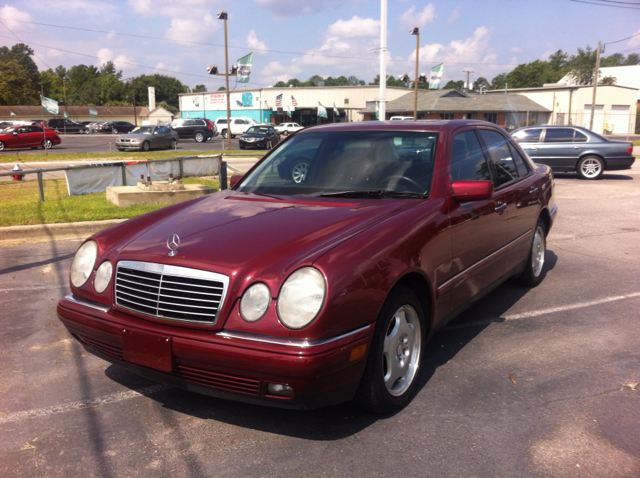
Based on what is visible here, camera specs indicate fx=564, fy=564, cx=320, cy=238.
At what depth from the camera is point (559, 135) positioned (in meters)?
16.8

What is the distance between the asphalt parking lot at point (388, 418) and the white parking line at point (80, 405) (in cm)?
1

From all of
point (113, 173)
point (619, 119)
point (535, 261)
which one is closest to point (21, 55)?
point (619, 119)

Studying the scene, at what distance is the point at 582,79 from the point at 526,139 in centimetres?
8422

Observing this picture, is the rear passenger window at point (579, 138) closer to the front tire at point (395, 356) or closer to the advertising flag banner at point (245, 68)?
the front tire at point (395, 356)

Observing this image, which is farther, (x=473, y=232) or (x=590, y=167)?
(x=590, y=167)

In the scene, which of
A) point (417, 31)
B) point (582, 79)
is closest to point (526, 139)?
point (417, 31)

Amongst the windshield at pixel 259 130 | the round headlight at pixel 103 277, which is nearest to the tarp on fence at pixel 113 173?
the round headlight at pixel 103 277

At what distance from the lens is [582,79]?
90.1 metres

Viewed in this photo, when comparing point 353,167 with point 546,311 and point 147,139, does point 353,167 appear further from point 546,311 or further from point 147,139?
point 147,139

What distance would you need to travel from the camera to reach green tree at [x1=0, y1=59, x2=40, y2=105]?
268 ft

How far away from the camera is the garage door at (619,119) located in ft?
195

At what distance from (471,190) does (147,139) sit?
95.1 feet

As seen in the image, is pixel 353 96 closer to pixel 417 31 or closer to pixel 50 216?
pixel 417 31

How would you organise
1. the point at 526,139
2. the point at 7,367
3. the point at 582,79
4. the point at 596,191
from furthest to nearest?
the point at 582,79
the point at 526,139
the point at 596,191
the point at 7,367
